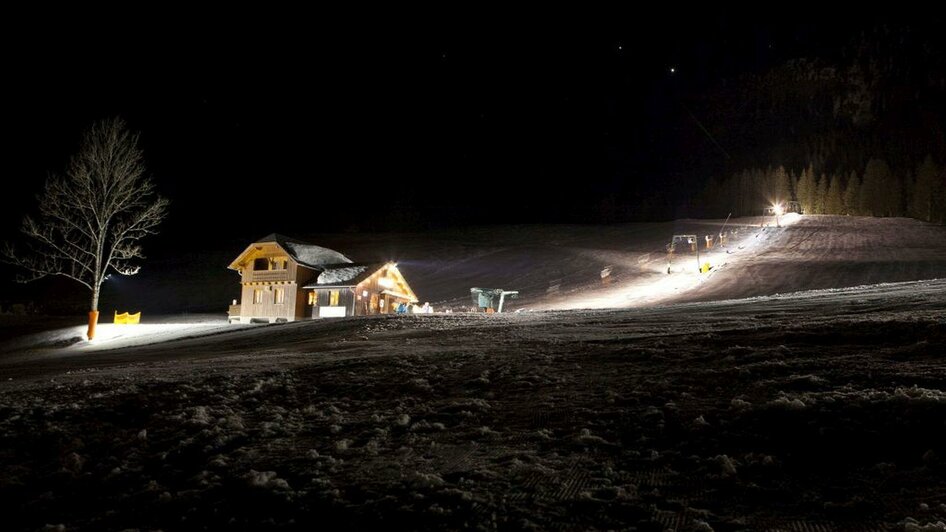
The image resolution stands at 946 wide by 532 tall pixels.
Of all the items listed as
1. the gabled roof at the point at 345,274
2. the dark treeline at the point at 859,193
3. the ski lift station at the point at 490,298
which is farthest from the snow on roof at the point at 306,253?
the dark treeline at the point at 859,193

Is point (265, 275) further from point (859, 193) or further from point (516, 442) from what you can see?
point (859, 193)

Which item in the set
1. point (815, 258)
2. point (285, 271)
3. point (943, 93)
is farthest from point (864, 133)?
point (285, 271)

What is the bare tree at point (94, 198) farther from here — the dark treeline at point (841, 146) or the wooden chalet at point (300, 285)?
the dark treeline at point (841, 146)

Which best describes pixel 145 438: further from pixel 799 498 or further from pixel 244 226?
pixel 244 226

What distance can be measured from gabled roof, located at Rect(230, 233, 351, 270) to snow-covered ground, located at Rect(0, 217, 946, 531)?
103 feet

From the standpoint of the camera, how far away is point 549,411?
7566mm

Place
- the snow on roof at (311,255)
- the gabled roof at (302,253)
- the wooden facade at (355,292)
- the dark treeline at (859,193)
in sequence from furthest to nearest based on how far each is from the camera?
the dark treeline at (859,193), the snow on roof at (311,255), the gabled roof at (302,253), the wooden facade at (355,292)

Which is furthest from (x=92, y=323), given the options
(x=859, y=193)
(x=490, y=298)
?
(x=859, y=193)

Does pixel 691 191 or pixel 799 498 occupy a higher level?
pixel 691 191

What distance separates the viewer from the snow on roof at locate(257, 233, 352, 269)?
1727 inches

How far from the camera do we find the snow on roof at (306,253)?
43.9 meters

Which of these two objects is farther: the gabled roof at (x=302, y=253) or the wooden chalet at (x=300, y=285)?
the gabled roof at (x=302, y=253)

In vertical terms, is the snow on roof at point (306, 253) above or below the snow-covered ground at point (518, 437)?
above

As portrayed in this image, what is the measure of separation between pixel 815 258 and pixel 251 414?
54.1 metres
